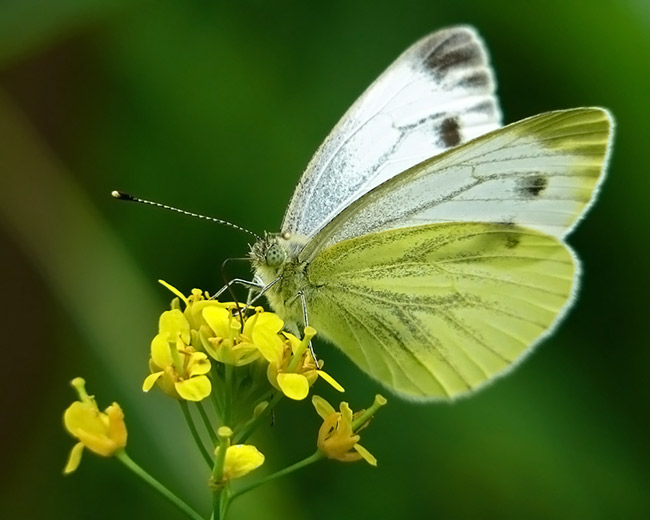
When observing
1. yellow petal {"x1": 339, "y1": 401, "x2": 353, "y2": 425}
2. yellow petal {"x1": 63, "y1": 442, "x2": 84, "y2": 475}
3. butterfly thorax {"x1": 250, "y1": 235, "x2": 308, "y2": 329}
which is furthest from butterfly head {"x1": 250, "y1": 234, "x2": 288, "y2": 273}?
yellow petal {"x1": 63, "y1": 442, "x2": 84, "y2": 475}

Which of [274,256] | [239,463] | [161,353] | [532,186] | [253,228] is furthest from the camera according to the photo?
[253,228]

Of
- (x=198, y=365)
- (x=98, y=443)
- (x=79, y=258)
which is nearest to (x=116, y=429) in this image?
(x=98, y=443)

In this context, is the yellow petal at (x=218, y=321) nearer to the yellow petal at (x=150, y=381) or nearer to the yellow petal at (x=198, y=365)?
the yellow petal at (x=198, y=365)

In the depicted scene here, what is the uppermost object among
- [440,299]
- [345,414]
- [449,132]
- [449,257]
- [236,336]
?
[236,336]

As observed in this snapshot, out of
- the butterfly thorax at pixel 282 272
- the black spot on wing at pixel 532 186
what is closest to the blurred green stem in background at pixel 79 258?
the butterfly thorax at pixel 282 272

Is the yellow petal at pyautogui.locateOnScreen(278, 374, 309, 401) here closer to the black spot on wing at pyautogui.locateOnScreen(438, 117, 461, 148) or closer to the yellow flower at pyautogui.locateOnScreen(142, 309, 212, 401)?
the yellow flower at pyautogui.locateOnScreen(142, 309, 212, 401)

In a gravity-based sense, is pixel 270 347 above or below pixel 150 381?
below

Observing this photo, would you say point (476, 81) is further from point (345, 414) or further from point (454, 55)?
point (345, 414)
